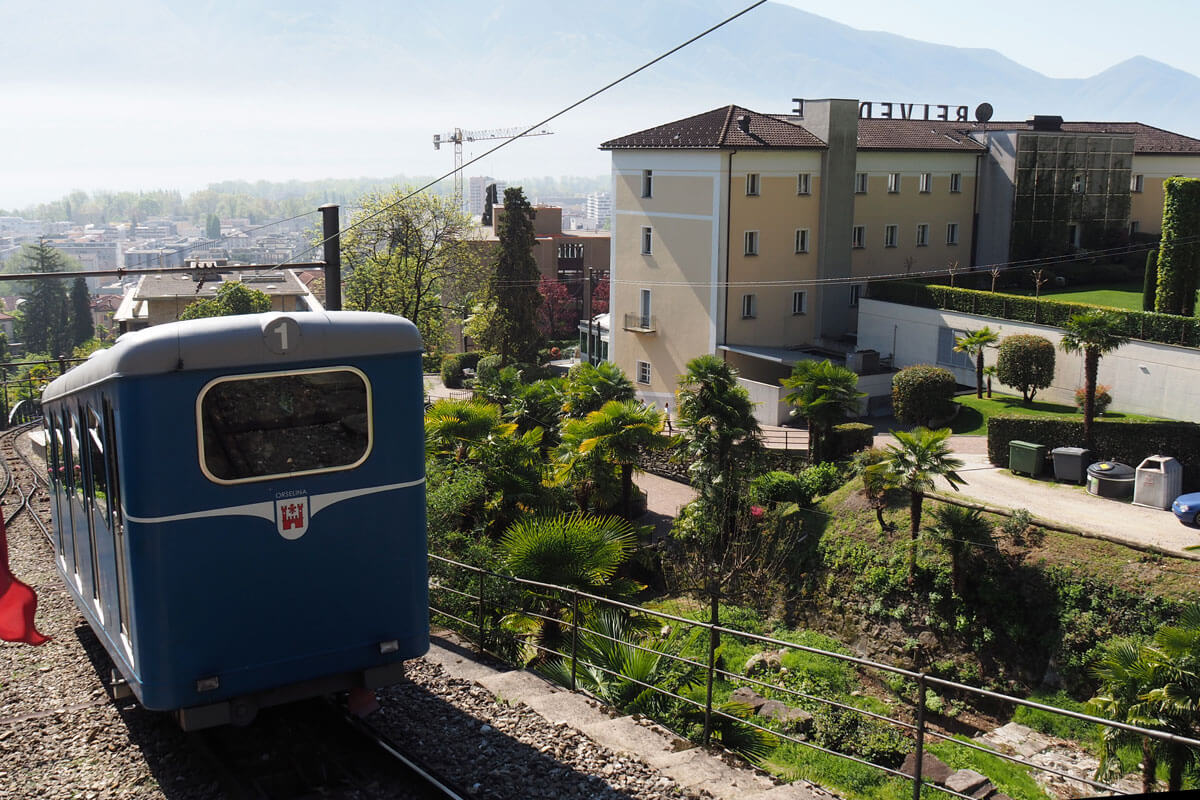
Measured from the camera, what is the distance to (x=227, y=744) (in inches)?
331

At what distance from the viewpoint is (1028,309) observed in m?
35.4

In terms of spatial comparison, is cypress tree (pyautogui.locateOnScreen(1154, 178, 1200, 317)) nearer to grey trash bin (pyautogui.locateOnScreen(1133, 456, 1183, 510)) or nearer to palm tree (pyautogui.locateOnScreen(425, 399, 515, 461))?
grey trash bin (pyautogui.locateOnScreen(1133, 456, 1183, 510))

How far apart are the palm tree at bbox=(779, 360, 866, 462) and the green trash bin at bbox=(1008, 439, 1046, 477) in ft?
14.8

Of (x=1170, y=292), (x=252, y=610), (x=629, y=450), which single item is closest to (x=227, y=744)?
(x=252, y=610)

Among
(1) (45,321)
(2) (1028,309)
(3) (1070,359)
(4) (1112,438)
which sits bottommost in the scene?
(1) (45,321)

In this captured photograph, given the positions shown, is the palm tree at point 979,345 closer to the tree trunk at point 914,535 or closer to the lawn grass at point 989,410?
the lawn grass at point 989,410

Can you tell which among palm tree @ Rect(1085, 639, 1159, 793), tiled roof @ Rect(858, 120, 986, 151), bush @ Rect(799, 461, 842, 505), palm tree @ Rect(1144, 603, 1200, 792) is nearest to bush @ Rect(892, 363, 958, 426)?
bush @ Rect(799, 461, 842, 505)

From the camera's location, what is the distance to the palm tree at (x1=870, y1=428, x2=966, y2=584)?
22.7 m

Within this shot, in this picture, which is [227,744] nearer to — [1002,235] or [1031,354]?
[1031,354]

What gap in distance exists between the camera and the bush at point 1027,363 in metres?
33.2

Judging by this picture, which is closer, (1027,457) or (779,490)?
(1027,457)

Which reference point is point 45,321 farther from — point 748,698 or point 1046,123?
point 748,698

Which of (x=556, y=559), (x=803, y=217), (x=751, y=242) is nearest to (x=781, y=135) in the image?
(x=803, y=217)

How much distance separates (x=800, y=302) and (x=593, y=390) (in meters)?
17.6
